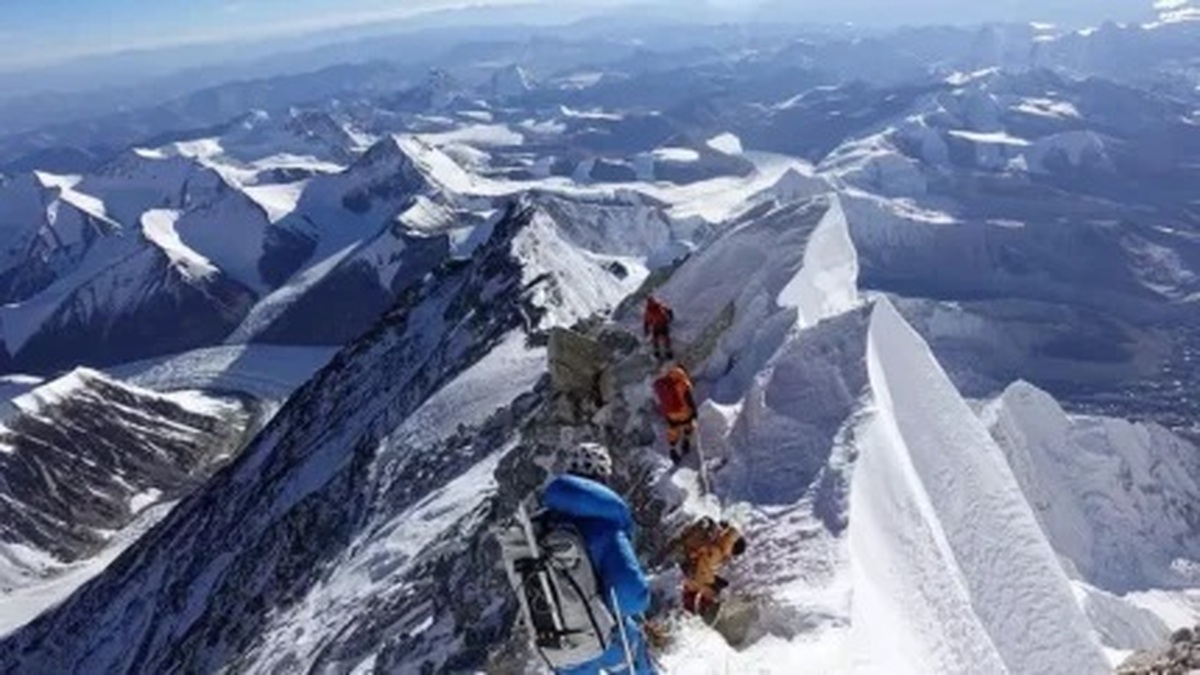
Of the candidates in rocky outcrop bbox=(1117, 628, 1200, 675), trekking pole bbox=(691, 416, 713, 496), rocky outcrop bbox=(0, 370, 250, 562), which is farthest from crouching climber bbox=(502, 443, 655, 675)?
rocky outcrop bbox=(0, 370, 250, 562)

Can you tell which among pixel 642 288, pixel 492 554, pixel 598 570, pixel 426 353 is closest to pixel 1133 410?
pixel 426 353

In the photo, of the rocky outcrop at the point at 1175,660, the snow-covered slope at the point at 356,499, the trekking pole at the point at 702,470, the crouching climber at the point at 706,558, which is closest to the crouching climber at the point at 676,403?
the trekking pole at the point at 702,470

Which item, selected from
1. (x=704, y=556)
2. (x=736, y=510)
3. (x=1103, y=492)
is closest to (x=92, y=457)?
(x=1103, y=492)

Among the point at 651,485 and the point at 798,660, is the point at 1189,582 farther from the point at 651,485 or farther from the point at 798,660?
the point at 798,660

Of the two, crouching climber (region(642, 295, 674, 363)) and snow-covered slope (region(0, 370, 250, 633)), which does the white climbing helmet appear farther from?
snow-covered slope (region(0, 370, 250, 633))

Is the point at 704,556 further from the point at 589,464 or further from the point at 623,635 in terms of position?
the point at 589,464

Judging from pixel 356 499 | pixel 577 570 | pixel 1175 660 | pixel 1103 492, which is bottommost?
pixel 1103 492

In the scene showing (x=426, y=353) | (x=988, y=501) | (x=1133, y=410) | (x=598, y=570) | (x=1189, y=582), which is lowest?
(x=1133, y=410)
